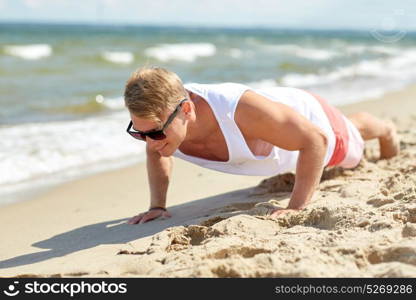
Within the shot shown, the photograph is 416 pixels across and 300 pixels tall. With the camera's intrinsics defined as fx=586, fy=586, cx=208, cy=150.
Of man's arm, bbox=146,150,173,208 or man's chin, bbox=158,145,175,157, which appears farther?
man's arm, bbox=146,150,173,208

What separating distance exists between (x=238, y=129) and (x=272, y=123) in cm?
20

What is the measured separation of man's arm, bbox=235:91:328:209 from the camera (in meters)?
3.20

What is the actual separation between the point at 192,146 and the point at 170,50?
1978cm

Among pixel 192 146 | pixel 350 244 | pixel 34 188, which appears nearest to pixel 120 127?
pixel 34 188

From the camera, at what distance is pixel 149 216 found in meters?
3.53

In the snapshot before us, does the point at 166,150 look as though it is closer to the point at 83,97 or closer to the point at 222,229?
the point at 222,229

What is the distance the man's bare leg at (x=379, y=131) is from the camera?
4.29m

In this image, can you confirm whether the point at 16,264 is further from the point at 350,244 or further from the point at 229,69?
the point at 229,69

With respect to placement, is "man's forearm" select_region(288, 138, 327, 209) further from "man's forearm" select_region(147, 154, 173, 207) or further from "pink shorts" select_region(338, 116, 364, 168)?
"man's forearm" select_region(147, 154, 173, 207)

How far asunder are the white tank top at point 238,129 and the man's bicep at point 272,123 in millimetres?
54

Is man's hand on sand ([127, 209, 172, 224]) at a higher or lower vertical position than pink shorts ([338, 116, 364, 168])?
lower

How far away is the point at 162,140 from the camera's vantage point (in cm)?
306

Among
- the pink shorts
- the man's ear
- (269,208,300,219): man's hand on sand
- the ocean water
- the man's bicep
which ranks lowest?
the ocean water

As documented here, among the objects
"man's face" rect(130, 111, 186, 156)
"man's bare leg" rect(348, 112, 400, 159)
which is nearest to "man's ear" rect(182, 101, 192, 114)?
"man's face" rect(130, 111, 186, 156)
